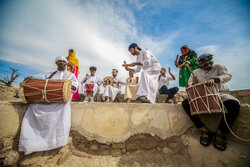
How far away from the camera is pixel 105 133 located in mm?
2039

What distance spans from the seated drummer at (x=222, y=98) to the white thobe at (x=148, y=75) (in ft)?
3.04

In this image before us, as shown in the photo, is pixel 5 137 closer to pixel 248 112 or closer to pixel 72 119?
pixel 72 119

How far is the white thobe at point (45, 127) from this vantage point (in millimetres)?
1849

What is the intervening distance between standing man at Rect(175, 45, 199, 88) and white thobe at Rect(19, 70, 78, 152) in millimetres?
3750

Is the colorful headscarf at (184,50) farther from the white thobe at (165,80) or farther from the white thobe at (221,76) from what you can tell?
the white thobe at (221,76)

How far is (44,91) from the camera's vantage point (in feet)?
6.40

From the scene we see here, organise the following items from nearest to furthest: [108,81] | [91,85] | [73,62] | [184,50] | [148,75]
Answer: [148,75], [184,50], [108,81], [91,85], [73,62]

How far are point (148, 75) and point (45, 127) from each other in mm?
2692

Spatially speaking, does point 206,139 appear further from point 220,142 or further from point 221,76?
point 221,76

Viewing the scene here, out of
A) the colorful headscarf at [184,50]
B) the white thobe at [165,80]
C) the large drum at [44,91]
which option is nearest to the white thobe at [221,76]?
the colorful headscarf at [184,50]

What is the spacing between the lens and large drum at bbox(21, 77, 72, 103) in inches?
76.7

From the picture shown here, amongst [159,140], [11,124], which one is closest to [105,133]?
[159,140]

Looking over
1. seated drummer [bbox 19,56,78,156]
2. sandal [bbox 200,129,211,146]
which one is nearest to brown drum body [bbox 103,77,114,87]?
seated drummer [bbox 19,56,78,156]

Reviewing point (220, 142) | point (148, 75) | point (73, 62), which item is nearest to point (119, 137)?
point (220, 142)
